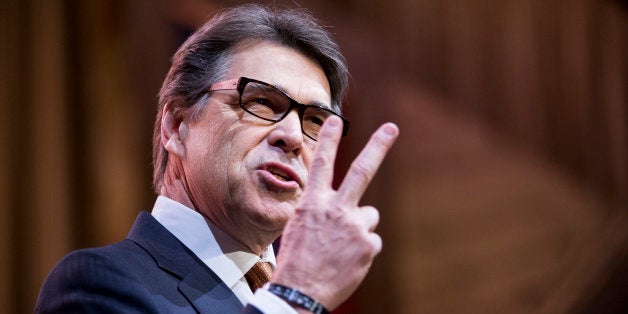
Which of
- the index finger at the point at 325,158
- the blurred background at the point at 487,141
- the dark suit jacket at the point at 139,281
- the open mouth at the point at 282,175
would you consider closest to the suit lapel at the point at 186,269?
the dark suit jacket at the point at 139,281

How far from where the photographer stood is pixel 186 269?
1295 mm

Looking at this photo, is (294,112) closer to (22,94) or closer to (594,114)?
(22,94)

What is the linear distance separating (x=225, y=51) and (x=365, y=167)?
0.63m

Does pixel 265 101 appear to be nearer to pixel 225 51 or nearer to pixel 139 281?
pixel 225 51

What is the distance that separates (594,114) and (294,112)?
265 cm

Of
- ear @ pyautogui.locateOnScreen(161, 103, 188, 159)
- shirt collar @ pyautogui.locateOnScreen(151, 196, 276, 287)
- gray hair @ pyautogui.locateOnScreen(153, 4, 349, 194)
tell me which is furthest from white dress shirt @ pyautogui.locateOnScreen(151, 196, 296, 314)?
gray hair @ pyautogui.locateOnScreen(153, 4, 349, 194)

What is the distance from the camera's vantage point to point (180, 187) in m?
1.50

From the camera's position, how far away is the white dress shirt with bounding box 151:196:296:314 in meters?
1.34

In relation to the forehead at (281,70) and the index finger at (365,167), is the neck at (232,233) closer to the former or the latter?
the forehead at (281,70)

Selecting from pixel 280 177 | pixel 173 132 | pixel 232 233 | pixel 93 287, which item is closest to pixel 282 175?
pixel 280 177

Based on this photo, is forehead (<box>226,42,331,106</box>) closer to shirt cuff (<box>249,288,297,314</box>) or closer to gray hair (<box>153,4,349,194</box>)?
gray hair (<box>153,4,349,194</box>)

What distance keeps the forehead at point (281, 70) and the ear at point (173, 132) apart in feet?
0.53

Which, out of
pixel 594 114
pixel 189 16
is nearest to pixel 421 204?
pixel 594 114

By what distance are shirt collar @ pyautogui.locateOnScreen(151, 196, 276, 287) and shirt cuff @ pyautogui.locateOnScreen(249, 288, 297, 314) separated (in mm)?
350
